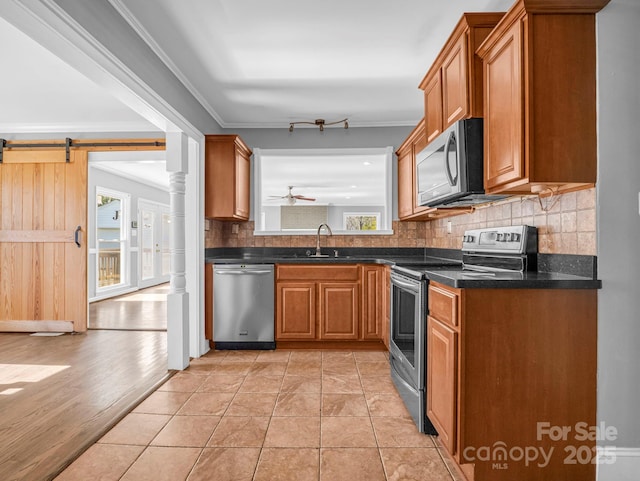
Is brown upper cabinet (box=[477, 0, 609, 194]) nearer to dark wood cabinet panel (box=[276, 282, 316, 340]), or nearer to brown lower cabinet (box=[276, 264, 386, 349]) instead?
brown lower cabinet (box=[276, 264, 386, 349])

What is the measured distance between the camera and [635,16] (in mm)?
1555

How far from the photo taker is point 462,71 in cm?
199

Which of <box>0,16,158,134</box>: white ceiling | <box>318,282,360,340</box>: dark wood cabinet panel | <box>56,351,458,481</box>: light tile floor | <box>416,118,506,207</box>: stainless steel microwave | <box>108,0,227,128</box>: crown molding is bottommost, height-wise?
<box>56,351,458,481</box>: light tile floor

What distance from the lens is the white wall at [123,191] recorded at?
6.32m

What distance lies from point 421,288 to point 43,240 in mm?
4351

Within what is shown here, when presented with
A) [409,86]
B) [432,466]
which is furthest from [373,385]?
[409,86]

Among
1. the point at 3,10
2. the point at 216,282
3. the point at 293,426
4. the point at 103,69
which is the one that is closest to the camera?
the point at 3,10

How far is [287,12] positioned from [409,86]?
4.65 feet

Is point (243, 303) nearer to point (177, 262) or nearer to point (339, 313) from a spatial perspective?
point (177, 262)

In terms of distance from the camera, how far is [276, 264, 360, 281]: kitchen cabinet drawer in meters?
3.63

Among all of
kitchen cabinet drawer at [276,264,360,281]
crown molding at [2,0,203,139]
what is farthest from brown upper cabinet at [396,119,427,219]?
crown molding at [2,0,203,139]

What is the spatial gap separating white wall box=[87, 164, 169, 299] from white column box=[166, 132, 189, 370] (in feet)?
10.9

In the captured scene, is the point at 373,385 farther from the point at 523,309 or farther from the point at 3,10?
the point at 3,10

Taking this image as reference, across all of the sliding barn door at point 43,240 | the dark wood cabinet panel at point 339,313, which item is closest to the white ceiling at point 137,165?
the sliding barn door at point 43,240
